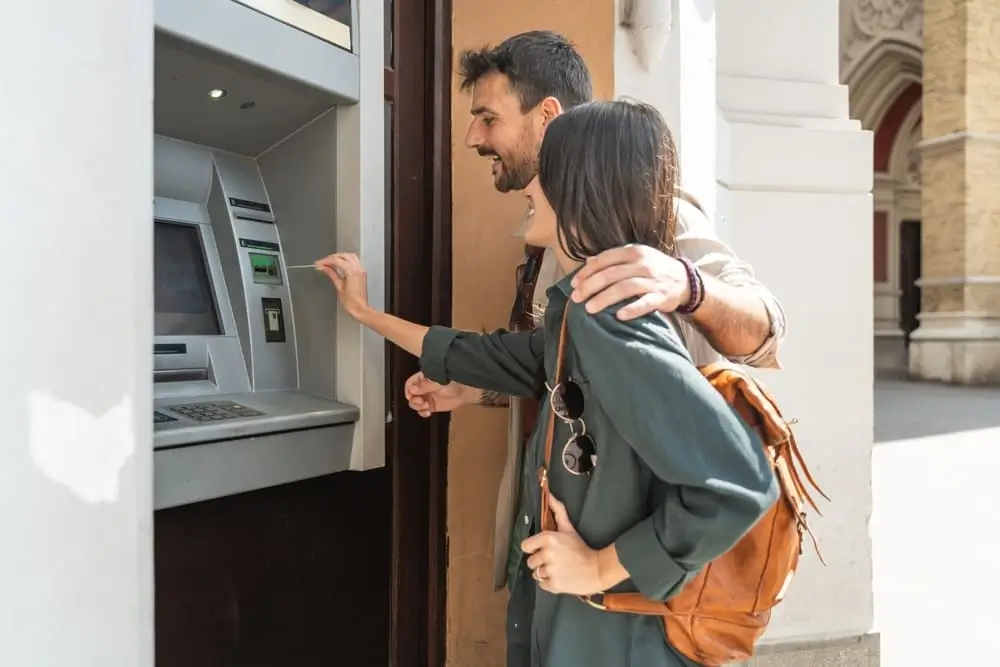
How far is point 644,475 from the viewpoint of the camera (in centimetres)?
107

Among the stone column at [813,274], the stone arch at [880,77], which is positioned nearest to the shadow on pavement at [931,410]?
the stone column at [813,274]

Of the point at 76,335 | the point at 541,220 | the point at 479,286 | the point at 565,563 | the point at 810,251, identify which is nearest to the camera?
the point at 76,335

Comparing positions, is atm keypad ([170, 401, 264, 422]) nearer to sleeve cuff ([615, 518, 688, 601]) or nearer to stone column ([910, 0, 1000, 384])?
sleeve cuff ([615, 518, 688, 601])

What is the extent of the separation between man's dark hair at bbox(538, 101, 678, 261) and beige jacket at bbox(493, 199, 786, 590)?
0.59 ft

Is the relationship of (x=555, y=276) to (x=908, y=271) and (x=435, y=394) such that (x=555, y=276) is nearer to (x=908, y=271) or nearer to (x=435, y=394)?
(x=435, y=394)

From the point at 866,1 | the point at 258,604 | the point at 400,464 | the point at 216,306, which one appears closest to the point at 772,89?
the point at 400,464

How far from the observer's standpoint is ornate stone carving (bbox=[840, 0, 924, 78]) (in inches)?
507

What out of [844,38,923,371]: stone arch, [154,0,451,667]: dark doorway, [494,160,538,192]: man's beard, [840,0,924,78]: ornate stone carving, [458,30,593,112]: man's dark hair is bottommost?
[154,0,451,667]: dark doorway

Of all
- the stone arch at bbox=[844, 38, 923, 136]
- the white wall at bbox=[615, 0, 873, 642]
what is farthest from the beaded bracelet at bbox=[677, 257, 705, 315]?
the stone arch at bbox=[844, 38, 923, 136]

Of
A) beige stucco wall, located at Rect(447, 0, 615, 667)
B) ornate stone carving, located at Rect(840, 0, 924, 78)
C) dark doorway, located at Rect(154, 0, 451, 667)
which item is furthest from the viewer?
ornate stone carving, located at Rect(840, 0, 924, 78)

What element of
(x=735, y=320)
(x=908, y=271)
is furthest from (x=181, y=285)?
(x=908, y=271)

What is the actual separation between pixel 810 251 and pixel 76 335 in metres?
2.19

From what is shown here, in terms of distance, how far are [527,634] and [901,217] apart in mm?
15459

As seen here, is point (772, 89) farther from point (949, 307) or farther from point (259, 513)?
point (949, 307)
